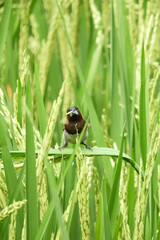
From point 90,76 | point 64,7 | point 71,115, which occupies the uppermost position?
point 64,7

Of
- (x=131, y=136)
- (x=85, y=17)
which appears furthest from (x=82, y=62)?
(x=131, y=136)

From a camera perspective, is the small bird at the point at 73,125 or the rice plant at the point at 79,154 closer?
the rice plant at the point at 79,154

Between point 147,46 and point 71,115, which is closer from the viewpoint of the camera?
point 71,115

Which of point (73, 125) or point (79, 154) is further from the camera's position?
point (73, 125)

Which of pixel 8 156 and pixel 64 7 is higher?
pixel 64 7

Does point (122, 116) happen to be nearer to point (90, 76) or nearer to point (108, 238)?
point (90, 76)

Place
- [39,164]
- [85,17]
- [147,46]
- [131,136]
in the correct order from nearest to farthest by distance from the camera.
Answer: [39,164], [131,136], [147,46], [85,17]

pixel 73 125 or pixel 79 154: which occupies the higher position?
pixel 73 125

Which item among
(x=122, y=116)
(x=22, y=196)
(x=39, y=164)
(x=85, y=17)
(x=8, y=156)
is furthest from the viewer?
(x=85, y=17)
